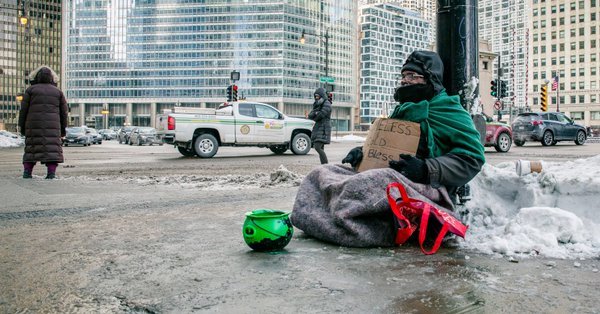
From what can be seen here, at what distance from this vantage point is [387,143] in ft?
11.5

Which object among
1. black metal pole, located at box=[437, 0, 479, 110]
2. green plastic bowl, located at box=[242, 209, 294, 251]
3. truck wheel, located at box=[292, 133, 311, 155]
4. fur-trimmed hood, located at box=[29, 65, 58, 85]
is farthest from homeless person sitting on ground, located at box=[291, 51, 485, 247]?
truck wheel, located at box=[292, 133, 311, 155]

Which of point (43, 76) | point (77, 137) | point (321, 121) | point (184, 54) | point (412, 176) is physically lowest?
point (412, 176)

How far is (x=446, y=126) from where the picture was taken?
3270mm

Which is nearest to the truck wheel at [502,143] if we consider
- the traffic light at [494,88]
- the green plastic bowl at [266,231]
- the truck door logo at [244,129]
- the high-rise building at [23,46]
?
the truck door logo at [244,129]

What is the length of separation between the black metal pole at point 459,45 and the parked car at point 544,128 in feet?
68.9

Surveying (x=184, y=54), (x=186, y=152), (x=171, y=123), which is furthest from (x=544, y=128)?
(x=184, y=54)

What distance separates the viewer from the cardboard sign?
3.36m

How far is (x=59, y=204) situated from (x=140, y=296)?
→ 3797 mm

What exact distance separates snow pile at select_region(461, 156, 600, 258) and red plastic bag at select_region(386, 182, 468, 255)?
0.30 meters

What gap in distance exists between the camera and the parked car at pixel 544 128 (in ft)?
75.0

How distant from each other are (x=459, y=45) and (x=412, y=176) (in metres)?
1.58

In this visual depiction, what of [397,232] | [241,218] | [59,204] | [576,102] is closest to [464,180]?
[397,232]

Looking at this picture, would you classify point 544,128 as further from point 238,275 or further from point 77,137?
point 77,137

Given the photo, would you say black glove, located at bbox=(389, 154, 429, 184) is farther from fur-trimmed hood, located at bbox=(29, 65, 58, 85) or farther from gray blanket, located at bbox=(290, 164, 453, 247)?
fur-trimmed hood, located at bbox=(29, 65, 58, 85)
